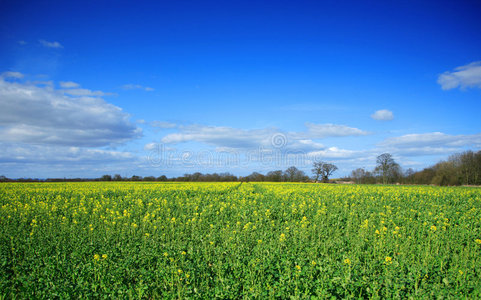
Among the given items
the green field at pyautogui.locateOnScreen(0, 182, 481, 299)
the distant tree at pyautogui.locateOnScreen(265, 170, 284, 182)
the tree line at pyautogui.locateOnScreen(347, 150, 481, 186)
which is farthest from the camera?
the distant tree at pyautogui.locateOnScreen(265, 170, 284, 182)

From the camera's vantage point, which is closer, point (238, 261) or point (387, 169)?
point (238, 261)

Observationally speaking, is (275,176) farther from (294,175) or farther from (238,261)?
(238,261)

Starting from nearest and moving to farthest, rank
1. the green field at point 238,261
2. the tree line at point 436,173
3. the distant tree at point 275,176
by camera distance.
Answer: the green field at point 238,261, the tree line at point 436,173, the distant tree at point 275,176

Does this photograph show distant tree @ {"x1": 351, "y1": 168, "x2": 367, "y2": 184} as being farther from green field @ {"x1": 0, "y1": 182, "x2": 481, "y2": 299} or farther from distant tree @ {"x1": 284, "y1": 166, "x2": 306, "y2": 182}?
green field @ {"x1": 0, "y1": 182, "x2": 481, "y2": 299}

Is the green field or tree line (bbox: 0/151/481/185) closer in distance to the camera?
the green field

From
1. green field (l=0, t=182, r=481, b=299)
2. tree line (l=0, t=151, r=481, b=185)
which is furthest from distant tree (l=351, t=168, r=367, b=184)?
green field (l=0, t=182, r=481, b=299)

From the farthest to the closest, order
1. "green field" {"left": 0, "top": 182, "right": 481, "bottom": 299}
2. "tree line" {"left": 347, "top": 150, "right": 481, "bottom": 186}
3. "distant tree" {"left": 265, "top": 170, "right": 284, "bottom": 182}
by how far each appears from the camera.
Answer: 1. "distant tree" {"left": 265, "top": 170, "right": 284, "bottom": 182}
2. "tree line" {"left": 347, "top": 150, "right": 481, "bottom": 186}
3. "green field" {"left": 0, "top": 182, "right": 481, "bottom": 299}

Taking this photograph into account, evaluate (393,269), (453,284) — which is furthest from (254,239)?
(453,284)

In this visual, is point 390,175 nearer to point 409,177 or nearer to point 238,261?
point 409,177

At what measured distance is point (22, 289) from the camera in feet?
17.1

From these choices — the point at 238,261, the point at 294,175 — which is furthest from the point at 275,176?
the point at 238,261

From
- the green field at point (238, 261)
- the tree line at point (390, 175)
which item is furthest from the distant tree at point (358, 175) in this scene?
the green field at point (238, 261)

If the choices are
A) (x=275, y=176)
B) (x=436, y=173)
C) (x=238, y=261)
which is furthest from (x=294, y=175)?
(x=238, y=261)

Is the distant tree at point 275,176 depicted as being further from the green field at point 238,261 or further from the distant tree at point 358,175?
the green field at point 238,261
